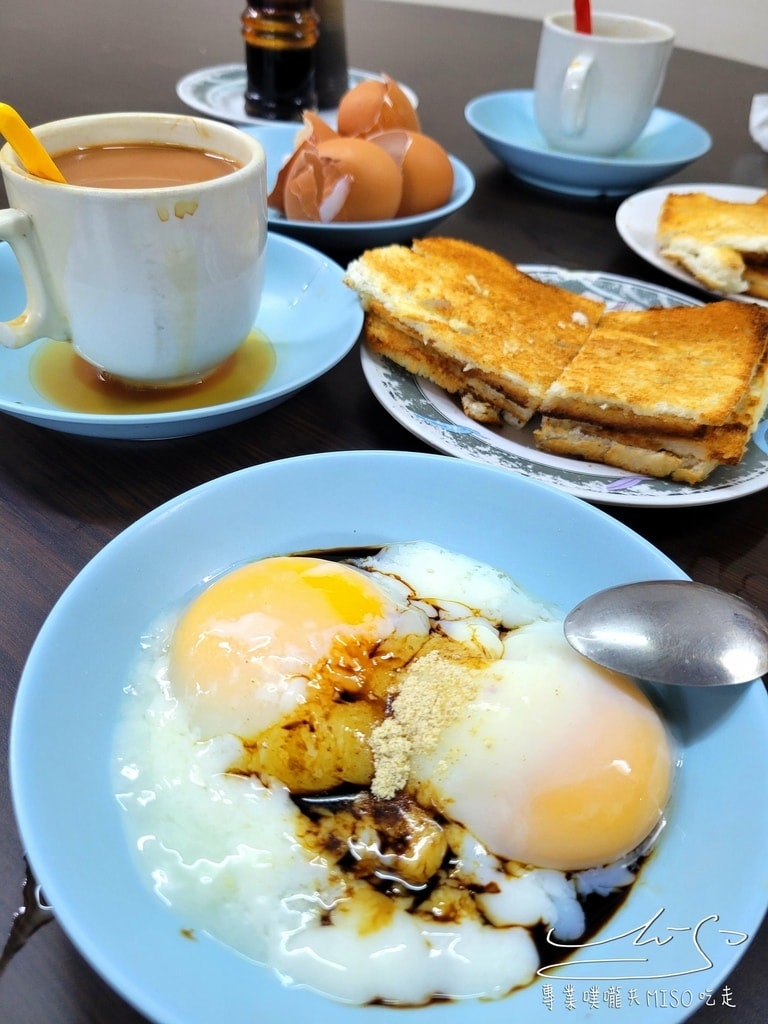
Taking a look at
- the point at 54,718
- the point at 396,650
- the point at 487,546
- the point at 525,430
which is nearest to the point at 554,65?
the point at 525,430

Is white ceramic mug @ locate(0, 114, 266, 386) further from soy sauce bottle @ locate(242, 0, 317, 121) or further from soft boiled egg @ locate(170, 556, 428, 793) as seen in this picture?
soy sauce bottle @ locate(242, 0, 317, 121)

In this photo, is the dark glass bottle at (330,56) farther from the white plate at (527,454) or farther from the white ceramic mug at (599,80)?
the white plate at (527,454)

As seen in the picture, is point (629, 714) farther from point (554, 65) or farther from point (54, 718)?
point (554, 65)

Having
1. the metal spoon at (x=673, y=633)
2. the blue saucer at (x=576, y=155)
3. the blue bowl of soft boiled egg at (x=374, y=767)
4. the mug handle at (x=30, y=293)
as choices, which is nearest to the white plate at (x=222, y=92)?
the blue saucer at (x=576, y=155)

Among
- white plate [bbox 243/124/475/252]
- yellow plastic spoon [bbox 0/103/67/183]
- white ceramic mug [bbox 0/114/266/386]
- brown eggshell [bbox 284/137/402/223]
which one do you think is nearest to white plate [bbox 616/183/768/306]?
white plate [bbox 243/124/475/252]

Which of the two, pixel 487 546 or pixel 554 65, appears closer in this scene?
pixel 487 546

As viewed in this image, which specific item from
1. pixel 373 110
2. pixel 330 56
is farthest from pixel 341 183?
pixel 330 56
